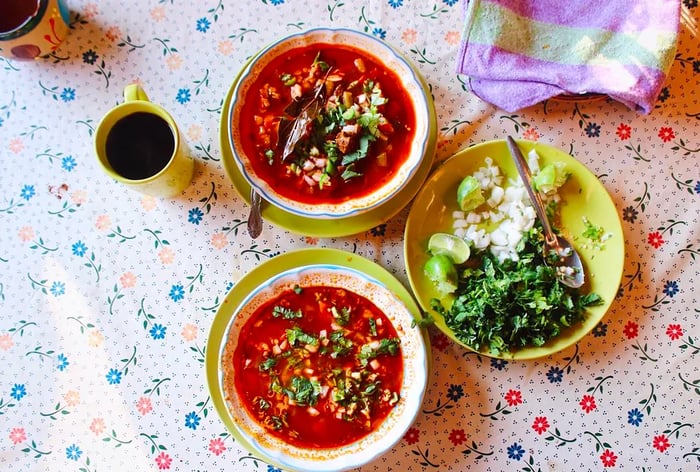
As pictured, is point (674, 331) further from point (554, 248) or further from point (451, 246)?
point (451, 246)

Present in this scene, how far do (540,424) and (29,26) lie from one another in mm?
2226

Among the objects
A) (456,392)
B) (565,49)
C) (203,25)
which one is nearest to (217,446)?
(456,392)

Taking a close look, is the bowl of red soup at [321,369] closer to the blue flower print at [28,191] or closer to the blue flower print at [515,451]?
the blue flower print at [515,451]

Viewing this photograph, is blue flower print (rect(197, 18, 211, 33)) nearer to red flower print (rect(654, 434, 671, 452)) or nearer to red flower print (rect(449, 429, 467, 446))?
red flower print (rect(449, 429, 467, 446))

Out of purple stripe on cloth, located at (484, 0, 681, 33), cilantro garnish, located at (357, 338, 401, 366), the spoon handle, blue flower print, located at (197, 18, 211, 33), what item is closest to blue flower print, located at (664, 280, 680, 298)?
the spoon handle

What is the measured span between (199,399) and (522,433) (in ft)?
3.81

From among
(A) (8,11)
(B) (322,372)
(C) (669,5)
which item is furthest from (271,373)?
(C) (669,5)

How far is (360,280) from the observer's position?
204cm

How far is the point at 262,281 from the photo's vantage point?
217 centimetres

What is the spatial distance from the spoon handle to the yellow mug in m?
1.13

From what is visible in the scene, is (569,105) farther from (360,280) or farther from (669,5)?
(360,280)

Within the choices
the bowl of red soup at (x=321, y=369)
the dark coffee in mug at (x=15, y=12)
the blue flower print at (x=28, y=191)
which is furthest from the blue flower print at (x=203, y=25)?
the bowl of red soup at (x=321, y=369)

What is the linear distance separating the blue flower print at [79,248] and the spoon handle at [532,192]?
5.13 feet

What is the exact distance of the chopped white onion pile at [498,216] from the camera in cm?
212
